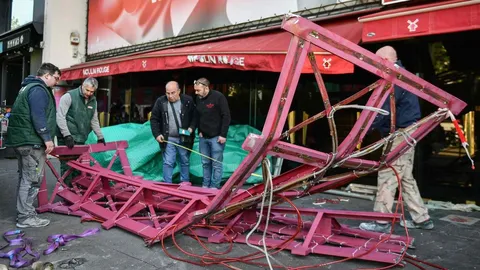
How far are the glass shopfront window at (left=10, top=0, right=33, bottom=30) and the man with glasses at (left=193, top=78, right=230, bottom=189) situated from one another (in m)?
12.5

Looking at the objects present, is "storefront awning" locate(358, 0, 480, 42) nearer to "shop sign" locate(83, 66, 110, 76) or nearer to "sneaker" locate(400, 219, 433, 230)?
"sneaker" locate(400, 219, 433, 230)

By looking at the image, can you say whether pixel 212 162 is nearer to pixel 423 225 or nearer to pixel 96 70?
pixel 423 225

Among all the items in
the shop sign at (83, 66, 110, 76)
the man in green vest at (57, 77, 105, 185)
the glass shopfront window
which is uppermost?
the glass shopfront window

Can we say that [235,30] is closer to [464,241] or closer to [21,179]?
[21,179]

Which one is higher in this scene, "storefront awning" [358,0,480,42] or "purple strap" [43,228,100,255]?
"storefront awning" [358,0,480,42]

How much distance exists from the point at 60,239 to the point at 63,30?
456 inches

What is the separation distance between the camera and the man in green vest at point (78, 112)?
5660 millimetres

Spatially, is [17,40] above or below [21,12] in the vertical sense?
below

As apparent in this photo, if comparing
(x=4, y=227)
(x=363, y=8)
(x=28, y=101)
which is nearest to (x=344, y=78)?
(x=363, y=8)

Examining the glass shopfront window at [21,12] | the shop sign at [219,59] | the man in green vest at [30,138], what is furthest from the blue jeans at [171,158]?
the glass shopfront window at [21,12]

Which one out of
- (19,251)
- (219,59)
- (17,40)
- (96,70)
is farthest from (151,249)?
(17,40)

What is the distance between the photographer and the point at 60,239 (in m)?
3.82

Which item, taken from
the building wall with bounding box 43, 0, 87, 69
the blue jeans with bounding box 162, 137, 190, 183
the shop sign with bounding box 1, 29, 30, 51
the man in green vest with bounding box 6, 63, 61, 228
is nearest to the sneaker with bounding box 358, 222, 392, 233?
the blue jeans with bounding box 162, 137, 190, 183

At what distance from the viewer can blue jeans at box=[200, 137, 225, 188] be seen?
245 inches
